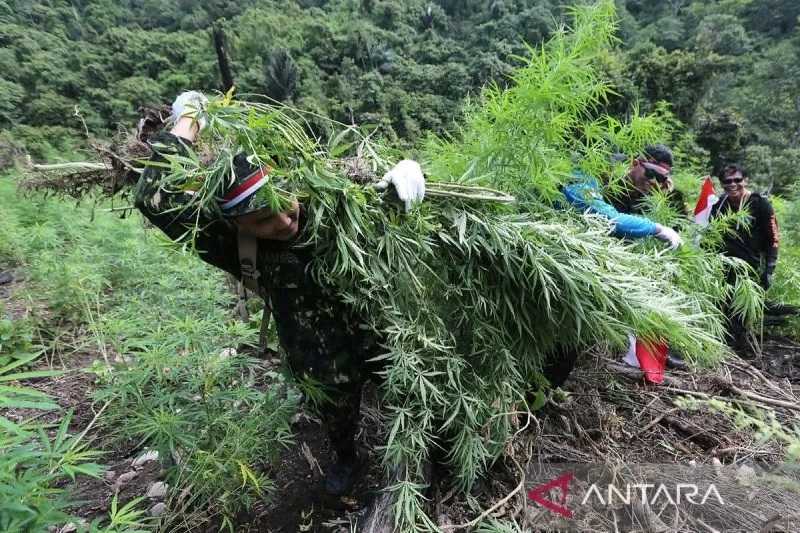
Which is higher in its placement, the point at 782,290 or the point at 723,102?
the point at 723,102

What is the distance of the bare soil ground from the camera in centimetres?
169

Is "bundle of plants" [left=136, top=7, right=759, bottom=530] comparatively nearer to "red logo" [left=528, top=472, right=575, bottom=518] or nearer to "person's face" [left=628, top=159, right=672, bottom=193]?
"red logo" [left=528, top=472, right=575, bottom=518]

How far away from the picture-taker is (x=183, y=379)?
176 cm

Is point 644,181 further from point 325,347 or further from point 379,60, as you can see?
point 379,60

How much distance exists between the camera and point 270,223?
4.12 feet

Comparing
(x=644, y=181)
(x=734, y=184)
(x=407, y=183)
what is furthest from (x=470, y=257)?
(x=734, y=184)

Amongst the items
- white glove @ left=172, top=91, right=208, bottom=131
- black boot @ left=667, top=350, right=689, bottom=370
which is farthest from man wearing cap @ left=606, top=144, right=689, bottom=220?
white glove @ left=172, top=91, right=208, bottom=131

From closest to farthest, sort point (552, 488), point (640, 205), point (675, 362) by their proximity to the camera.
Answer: point (552, 488), point (640, 205), point (675, 362)

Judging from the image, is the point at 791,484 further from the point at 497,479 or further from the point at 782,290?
the point at 782,290

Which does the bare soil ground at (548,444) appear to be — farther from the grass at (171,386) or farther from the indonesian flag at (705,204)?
the indonesian flag at (705,204)

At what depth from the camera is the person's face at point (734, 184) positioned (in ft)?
11.3

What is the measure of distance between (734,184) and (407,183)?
3658 mm

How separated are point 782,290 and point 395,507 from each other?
4483 millimetres

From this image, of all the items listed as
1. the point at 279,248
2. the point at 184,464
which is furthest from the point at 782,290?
the point at 184,464
